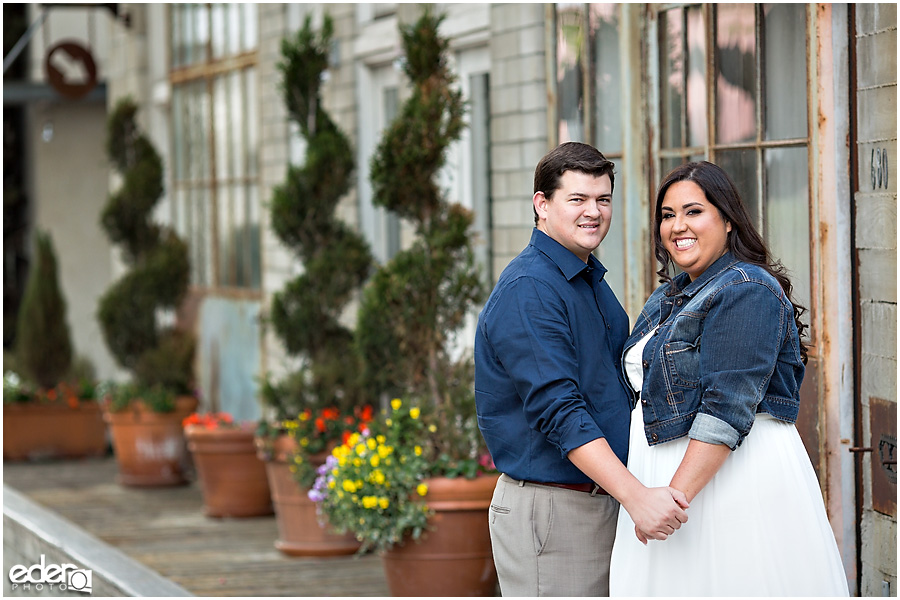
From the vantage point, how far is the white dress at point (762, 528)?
2885 mm

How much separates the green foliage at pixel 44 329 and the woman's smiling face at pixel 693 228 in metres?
8.70

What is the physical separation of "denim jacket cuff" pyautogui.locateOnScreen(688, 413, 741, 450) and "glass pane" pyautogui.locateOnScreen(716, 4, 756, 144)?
1.91 meters

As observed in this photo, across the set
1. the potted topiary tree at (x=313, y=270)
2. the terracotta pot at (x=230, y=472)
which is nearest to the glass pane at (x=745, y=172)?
the potted topiary tree at (x=313, y=270)

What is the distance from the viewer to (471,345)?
6.69m

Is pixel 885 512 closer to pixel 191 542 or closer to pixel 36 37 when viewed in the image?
pixel 191 542

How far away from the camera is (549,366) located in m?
2.99

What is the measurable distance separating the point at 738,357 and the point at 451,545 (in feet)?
9.06

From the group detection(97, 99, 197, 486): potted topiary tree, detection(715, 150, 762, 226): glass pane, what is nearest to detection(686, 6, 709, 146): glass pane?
detection(715, 150, 762, 226): glass pane

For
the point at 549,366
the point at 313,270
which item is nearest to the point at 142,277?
the point at 313,270

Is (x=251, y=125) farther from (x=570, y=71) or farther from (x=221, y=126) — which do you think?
(x=570, y=71)

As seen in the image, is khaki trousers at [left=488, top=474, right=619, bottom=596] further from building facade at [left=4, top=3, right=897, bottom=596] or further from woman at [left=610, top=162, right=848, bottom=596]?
building facade at [left=4, top=3, right=897, bottom=596]

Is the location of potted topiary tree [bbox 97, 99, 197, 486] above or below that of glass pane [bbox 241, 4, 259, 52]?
below

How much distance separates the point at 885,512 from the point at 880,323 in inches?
22.8

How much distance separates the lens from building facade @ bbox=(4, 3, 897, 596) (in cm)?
397
